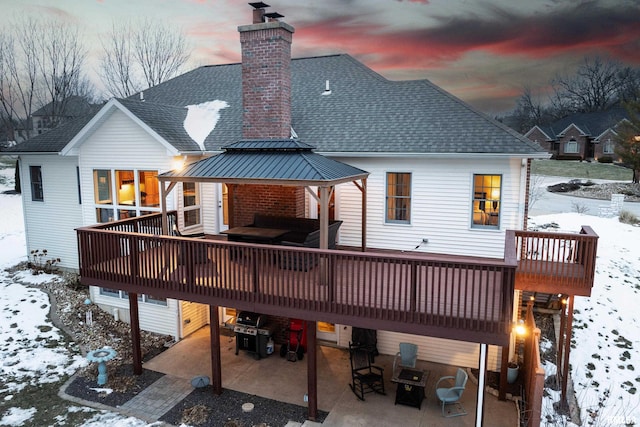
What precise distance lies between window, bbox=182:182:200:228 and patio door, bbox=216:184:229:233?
660 mm

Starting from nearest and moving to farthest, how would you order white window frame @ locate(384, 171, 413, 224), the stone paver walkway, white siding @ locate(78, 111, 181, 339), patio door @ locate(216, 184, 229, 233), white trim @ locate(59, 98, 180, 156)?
1. the stone paver walkway
2. white window frame @ locate(384, 171, 413, 224)
3. white trim @ locate(59, 98, 180, 156)
4. white siding @ locate(78, 111, 181, 339)
5. patio door @ locate(216, 184, 229, 233)

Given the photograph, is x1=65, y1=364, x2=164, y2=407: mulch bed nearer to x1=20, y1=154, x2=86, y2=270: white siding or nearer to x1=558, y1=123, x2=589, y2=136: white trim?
x1=20, y1=154, x2=86, y2=270: white siding

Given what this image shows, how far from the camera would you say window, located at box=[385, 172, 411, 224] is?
446 inches

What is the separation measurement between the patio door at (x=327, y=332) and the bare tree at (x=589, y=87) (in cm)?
6262

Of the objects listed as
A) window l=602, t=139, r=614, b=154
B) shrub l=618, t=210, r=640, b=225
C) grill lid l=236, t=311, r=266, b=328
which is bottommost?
grill lid l=236, t=311, r=266, b=328

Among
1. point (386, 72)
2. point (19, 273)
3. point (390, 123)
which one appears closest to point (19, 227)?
point (19, 273)

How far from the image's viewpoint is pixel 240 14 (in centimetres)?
3102

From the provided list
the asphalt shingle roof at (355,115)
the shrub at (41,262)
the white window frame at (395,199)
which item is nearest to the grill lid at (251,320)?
the white window frame at (395,199)

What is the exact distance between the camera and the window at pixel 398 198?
37.2 ft

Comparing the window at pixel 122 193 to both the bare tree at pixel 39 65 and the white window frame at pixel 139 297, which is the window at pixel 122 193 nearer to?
the white window frame at pixel 139 297

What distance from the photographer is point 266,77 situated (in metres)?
11.5

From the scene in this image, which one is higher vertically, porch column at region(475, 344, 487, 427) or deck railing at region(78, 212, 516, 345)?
deck railing at region(78, 212, 516, 345)

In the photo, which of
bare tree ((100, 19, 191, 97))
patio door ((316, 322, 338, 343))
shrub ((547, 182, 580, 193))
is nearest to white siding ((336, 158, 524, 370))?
patio door ((316, 322, 338, 343))

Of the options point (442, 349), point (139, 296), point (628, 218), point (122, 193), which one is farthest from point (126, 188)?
point (628, 218)
